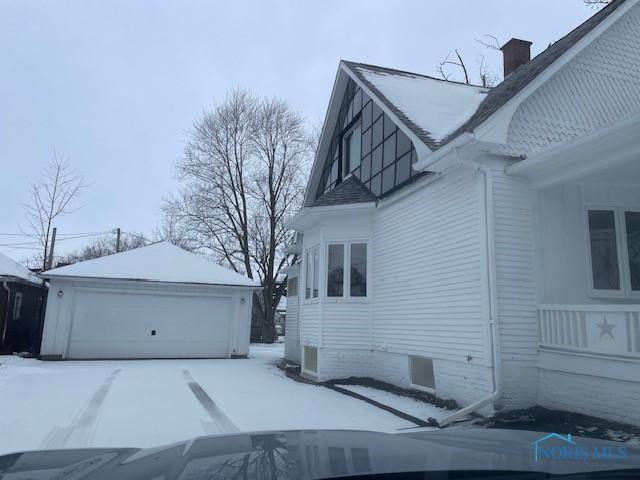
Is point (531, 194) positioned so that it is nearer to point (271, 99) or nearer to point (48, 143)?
point (271, 99)

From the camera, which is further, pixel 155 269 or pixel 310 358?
pixel 155 269

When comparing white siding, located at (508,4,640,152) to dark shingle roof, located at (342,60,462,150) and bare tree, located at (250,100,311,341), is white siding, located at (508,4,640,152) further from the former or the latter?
bare tree, located at (250,100,311,341)

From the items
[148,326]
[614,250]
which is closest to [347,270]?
[614,250]

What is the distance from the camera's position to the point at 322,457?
1742mm

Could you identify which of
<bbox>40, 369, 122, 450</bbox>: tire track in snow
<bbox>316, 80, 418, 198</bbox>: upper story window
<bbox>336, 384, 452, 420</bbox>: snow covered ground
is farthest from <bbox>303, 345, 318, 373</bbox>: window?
<bbox>40, 369, 122, 450</bbox>: tire track in snow

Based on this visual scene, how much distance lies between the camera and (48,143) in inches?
968

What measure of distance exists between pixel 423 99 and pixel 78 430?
9326 mm

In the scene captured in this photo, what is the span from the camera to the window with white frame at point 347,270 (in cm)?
1027

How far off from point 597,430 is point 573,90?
5.56 meters

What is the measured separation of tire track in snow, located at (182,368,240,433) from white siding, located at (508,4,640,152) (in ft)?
19.4

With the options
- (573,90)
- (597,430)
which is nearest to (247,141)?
(573,90)

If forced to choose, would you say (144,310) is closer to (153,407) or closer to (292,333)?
(292,333)

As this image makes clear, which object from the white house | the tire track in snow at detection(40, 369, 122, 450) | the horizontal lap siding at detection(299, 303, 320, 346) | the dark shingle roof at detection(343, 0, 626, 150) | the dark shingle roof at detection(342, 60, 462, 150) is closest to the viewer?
the tire track in snow at detection(40, 369, 122, 450)

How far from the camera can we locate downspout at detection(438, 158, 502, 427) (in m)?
6.20
